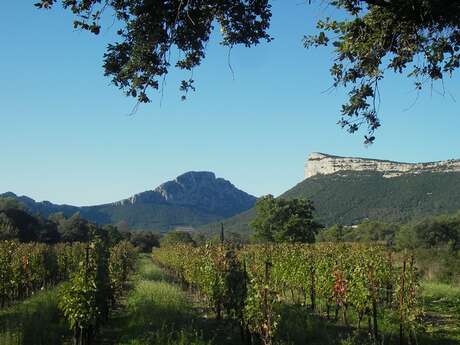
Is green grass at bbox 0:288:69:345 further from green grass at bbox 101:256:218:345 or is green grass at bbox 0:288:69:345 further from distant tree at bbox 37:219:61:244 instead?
distant tree at bbox 37:219:61:244

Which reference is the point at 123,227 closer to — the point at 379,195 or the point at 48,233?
the point at 379,195

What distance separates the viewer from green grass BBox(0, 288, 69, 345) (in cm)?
1144

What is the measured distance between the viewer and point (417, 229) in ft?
216

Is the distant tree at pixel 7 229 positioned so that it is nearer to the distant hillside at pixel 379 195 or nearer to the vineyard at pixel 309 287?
the vineyard at pixel 309 287

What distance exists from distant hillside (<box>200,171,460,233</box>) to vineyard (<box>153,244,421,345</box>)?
325ft

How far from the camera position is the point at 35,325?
512 inches

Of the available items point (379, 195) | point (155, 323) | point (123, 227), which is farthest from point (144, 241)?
point (155, 323)

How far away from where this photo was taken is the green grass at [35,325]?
1144 cm

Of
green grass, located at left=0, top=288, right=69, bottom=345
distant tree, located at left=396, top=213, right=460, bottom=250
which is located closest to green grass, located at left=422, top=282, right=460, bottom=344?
green grass, located at left=0, top=288, right=69, bottom=345

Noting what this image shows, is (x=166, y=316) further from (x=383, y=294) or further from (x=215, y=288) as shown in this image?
(x=383, y=294)

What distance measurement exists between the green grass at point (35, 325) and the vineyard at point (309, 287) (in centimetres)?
461

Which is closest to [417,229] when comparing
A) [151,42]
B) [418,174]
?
[151,42]

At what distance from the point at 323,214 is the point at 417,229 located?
5903cm

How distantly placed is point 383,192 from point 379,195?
2354 mm
